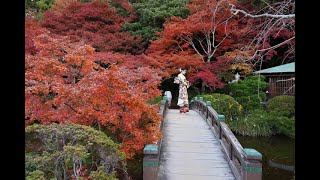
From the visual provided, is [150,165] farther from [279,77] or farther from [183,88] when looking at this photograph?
[279,77]

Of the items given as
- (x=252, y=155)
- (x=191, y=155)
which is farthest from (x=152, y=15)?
(x=252, y=155)

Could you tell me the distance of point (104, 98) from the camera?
636 cm

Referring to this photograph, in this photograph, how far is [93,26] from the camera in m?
17.0

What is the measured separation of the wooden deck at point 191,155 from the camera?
19.6 feet

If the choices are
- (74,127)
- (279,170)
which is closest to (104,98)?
(74,127)

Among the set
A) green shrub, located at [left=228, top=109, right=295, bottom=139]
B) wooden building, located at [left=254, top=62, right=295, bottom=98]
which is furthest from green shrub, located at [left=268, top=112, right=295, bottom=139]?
wooden building, located at [left=254, top=62, right=295, bottom=98]

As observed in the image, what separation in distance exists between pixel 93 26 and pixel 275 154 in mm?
11873

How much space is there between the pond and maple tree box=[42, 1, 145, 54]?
8687 millimetres

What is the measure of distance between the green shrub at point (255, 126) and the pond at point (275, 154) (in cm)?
25

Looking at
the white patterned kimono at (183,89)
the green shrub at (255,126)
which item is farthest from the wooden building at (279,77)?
the white patterned kimono at (183,89)

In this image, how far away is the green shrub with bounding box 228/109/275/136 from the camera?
44.6 ft

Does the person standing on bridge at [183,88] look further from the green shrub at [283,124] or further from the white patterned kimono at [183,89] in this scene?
the green shrub at [283,124]
